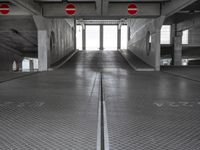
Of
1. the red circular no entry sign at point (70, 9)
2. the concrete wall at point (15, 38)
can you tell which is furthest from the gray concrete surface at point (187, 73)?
the concrete wall at point (15, 38)

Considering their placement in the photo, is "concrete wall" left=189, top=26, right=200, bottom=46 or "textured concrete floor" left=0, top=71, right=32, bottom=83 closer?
"textured concrete floor" left=0, top=71, right=32, bottom=83

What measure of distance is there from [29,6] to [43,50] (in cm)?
489

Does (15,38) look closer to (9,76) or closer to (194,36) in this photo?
(9,76)

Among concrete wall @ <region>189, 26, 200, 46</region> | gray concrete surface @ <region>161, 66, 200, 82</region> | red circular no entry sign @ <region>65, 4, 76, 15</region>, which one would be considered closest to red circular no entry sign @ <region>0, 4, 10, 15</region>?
red circular no entry sign @ <region>65, 4, 76, 15</region>

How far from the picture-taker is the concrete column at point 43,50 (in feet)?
64.5

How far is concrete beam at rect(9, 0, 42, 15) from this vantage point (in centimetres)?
1391

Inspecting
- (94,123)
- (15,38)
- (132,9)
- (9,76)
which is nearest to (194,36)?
(132,9)

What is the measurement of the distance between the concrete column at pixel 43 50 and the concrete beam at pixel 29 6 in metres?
2.11

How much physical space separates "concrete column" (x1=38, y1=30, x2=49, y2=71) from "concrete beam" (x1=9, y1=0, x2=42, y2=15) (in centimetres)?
211

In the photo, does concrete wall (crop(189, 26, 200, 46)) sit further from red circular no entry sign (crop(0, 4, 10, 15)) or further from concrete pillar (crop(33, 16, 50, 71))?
red circular no entry sign (crop(0, 4, 10, 15))

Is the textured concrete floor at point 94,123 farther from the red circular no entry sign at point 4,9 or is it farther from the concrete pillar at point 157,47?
the red circular no entry sign at point 4,9

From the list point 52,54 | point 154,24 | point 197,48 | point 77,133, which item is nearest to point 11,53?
point 52,54

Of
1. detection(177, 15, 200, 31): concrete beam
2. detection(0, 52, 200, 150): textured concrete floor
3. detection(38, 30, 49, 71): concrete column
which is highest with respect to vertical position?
detection(177, 15, 200, 31): concrete beam

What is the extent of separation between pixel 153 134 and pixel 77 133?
1182mm
